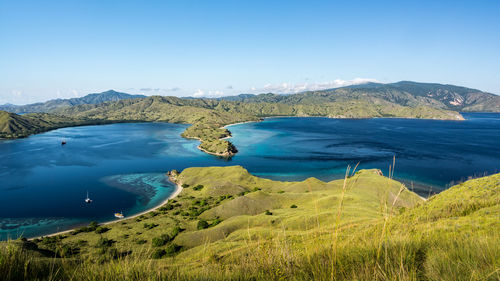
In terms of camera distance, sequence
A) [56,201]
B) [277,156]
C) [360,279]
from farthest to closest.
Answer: [277,156]
[56,201]
[360,279]

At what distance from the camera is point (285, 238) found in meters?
4.40

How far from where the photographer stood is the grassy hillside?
358cm

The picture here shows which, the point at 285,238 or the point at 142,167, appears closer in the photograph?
the point at 285,238

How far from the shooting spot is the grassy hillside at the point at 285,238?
358 cm

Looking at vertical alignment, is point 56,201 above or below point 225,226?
below

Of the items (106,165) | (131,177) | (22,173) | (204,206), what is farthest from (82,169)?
(204,206)

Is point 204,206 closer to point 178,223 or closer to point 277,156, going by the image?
point 178,223

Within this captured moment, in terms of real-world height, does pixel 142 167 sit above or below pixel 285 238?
below

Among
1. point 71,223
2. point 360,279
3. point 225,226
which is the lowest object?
point 71,223

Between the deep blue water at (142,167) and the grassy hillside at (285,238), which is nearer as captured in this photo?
the grassy hillside at (285,238)

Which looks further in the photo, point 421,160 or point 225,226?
point 421,160

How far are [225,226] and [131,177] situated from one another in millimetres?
71705

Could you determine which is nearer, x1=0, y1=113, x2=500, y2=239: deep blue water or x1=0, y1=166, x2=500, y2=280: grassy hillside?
x1=0, y1=166, x2=500, y2=280: grassy hillside

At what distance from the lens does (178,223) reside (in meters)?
53.4
